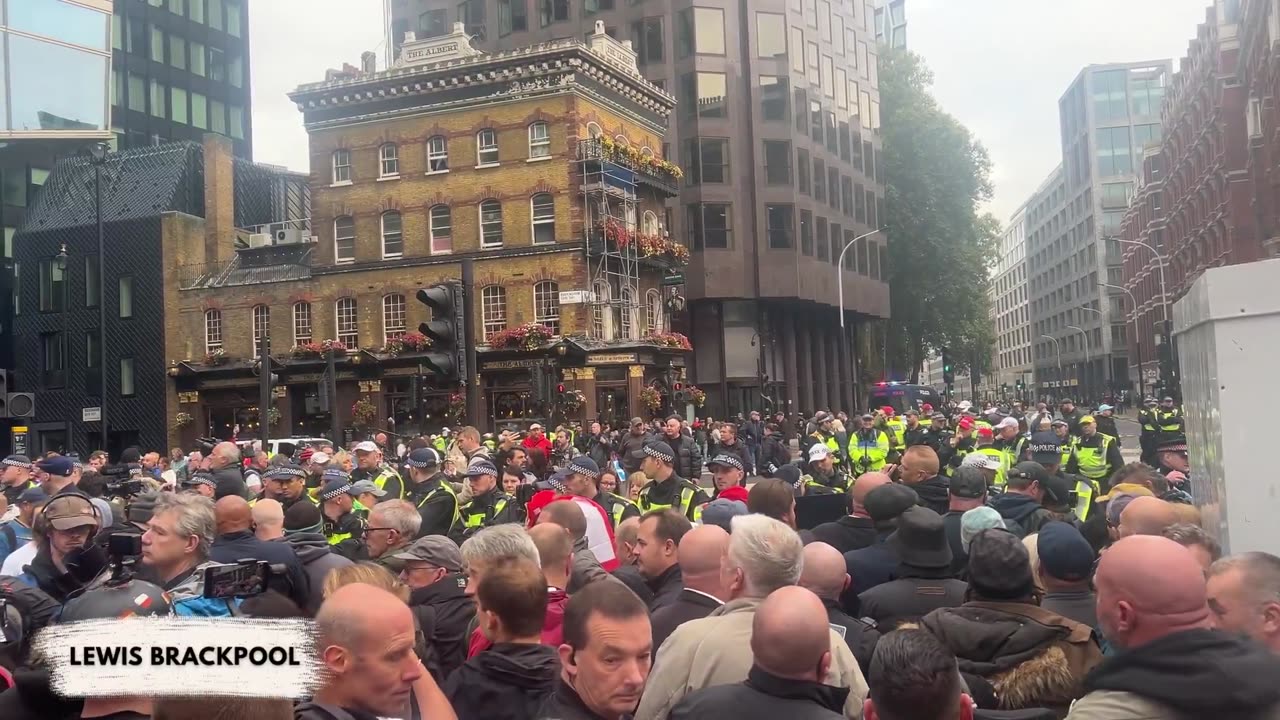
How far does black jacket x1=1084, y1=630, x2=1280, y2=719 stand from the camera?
2.84m

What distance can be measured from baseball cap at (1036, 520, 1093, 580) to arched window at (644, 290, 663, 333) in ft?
115

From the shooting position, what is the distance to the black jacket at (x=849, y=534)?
680 centimetres

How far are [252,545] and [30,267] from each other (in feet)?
148

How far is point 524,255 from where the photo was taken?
120 ft

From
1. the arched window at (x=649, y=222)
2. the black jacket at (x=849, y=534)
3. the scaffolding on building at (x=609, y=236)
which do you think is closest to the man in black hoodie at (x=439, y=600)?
the black jacket at (x=849, y=534)

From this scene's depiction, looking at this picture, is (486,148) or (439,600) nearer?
(439,600)

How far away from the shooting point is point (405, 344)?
3706 cm

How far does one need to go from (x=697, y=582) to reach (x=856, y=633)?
0.77m

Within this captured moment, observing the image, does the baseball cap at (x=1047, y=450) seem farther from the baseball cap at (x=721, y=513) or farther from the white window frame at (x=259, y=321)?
the white window frame at (x=259, y=321)

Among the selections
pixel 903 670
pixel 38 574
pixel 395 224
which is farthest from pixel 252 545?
pixel 395 224

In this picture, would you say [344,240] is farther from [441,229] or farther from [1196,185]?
[1196,185]

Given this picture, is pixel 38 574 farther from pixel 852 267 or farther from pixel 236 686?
pixel 852 267

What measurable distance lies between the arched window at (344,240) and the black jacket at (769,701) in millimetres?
37791

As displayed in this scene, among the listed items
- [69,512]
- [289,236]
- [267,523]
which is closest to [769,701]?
[267,523]
